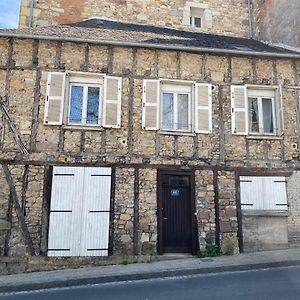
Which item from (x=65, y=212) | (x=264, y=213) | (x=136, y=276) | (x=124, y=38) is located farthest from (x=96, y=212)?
(x=124, y=38)

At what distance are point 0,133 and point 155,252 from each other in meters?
4.23

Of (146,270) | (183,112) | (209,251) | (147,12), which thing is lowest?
(146,270)

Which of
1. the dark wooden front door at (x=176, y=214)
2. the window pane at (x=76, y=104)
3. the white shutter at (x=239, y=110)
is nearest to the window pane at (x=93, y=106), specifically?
the window pane at (x=76, y=104)

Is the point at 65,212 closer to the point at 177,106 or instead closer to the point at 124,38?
the point at 177,106

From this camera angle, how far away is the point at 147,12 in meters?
12.5

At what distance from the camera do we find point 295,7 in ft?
35.9

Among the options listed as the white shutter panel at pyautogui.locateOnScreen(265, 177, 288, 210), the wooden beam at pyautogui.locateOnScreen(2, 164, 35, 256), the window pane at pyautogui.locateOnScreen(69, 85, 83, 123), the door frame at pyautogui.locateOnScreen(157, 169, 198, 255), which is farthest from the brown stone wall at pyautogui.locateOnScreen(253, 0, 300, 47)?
the wooden beam at pyautogui.locateOnScreen(2, 164, 35, 256)

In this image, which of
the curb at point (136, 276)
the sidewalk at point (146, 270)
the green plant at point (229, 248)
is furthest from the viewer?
the green plant at point (229, 248)

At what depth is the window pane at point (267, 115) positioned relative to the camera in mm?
8977

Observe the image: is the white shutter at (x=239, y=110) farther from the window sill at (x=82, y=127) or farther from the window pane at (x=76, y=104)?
the window pane at (x=76, y=104)

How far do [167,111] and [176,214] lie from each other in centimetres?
244

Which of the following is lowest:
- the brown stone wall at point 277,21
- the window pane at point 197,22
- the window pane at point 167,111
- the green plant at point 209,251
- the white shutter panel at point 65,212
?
the green plant at point 209,251

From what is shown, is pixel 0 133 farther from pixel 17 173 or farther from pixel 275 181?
pixel 275 181

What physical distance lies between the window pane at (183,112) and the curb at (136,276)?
3356 millimetres
